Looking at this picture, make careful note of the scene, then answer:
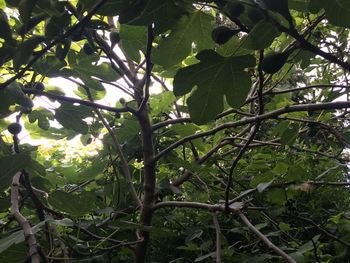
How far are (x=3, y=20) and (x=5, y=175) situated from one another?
15.2 inches

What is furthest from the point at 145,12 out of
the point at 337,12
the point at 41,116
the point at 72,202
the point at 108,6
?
the point at 41,116

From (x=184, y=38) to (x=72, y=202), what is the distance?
0.58m

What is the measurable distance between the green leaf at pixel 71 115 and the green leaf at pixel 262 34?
0.83m

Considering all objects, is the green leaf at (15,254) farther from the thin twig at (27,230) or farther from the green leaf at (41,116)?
the green leaf at (41,116)

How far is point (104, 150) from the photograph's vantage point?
5.61 ft

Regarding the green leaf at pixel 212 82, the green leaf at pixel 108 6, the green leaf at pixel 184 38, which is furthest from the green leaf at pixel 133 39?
the green leaf at pixel 108 6

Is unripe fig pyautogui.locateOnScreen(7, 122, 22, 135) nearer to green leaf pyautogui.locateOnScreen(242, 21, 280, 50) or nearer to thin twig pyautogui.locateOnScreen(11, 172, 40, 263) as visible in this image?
→ thin twig pyautogui.locateOnScreen(11, 172, 40, 263)

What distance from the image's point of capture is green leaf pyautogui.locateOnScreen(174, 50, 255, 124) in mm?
846

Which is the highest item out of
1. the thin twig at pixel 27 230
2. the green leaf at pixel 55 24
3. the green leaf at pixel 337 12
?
the green leaf at pixel 55 24

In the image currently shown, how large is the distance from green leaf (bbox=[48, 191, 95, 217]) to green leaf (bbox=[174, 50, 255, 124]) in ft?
1.39

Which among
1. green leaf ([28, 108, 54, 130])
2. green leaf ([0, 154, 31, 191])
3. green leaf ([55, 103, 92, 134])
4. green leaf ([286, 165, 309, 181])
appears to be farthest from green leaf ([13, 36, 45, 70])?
green leaf ([286, 165, 309, 181])

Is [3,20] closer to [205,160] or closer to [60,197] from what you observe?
[60,197]

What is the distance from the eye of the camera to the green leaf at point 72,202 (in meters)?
1.14

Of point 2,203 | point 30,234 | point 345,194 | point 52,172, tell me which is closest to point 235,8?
point 30,234
